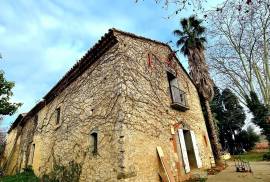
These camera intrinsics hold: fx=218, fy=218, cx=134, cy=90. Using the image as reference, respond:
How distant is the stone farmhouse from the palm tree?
2166mm

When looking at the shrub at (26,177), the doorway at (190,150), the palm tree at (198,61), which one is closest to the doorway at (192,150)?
the doorway at (190,150)

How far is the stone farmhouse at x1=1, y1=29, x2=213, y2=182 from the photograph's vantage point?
7766 millimetres

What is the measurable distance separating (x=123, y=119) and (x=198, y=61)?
34.8 ft

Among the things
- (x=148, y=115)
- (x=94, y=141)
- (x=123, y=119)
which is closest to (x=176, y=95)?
(x=148, y=115)

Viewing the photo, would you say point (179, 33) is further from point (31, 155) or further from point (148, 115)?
point (31, 155)

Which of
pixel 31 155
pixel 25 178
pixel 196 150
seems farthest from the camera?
pixel 31 155

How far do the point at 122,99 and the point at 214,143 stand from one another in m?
9.56

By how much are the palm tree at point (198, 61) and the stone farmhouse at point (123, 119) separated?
2.17 metres

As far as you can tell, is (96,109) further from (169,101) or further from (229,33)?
(229,33)

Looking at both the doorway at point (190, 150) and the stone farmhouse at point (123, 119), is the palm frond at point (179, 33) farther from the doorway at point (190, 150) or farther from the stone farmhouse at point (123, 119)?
the doorway at point (190, 150)

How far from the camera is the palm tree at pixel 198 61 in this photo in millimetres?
15453

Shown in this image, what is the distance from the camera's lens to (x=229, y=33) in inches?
612

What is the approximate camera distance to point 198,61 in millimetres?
16375

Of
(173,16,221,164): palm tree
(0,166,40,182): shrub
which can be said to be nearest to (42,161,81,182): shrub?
(0,166,40,182): shrub
